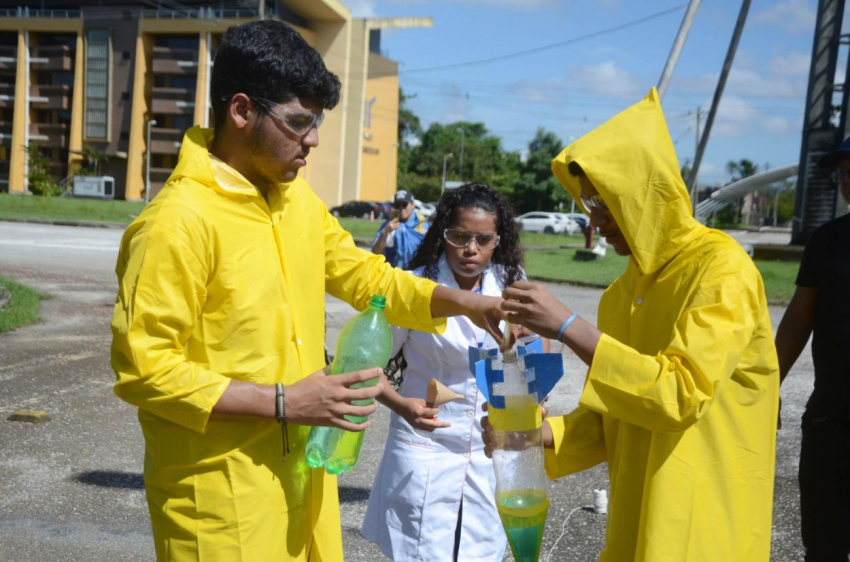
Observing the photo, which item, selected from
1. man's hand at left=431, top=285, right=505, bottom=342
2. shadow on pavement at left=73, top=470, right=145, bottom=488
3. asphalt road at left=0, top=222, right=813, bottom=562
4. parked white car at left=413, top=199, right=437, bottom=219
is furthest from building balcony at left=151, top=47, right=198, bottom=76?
man's hand at left=431, top=285, right=505, bottom=342

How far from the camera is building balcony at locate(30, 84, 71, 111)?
6694 cm

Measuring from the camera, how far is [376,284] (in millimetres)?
3018

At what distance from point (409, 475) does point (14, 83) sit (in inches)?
3011

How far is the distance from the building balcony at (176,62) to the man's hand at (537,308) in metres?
65.3

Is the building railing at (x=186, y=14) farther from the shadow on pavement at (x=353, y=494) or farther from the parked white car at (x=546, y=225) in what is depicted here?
the shadow on pavement at (x=353, y=494)

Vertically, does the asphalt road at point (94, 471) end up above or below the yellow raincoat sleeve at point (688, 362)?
below

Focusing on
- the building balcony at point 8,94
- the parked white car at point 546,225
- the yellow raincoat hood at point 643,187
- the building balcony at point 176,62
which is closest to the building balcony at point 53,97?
the building balcony at point 8,94

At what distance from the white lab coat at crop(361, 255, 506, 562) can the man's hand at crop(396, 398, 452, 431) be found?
305mm

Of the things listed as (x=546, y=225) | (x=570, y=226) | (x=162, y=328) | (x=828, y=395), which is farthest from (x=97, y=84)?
(x=162, y=328)

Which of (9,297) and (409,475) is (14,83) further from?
(409,475)

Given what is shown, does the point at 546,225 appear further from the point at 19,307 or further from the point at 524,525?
the point at 524,525

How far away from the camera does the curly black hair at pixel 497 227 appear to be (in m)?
4.27

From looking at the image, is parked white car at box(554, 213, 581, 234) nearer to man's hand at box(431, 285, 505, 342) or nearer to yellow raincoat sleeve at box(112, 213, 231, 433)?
man's hand at box(431, 285, 505, 342)

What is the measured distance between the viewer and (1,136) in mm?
68500
